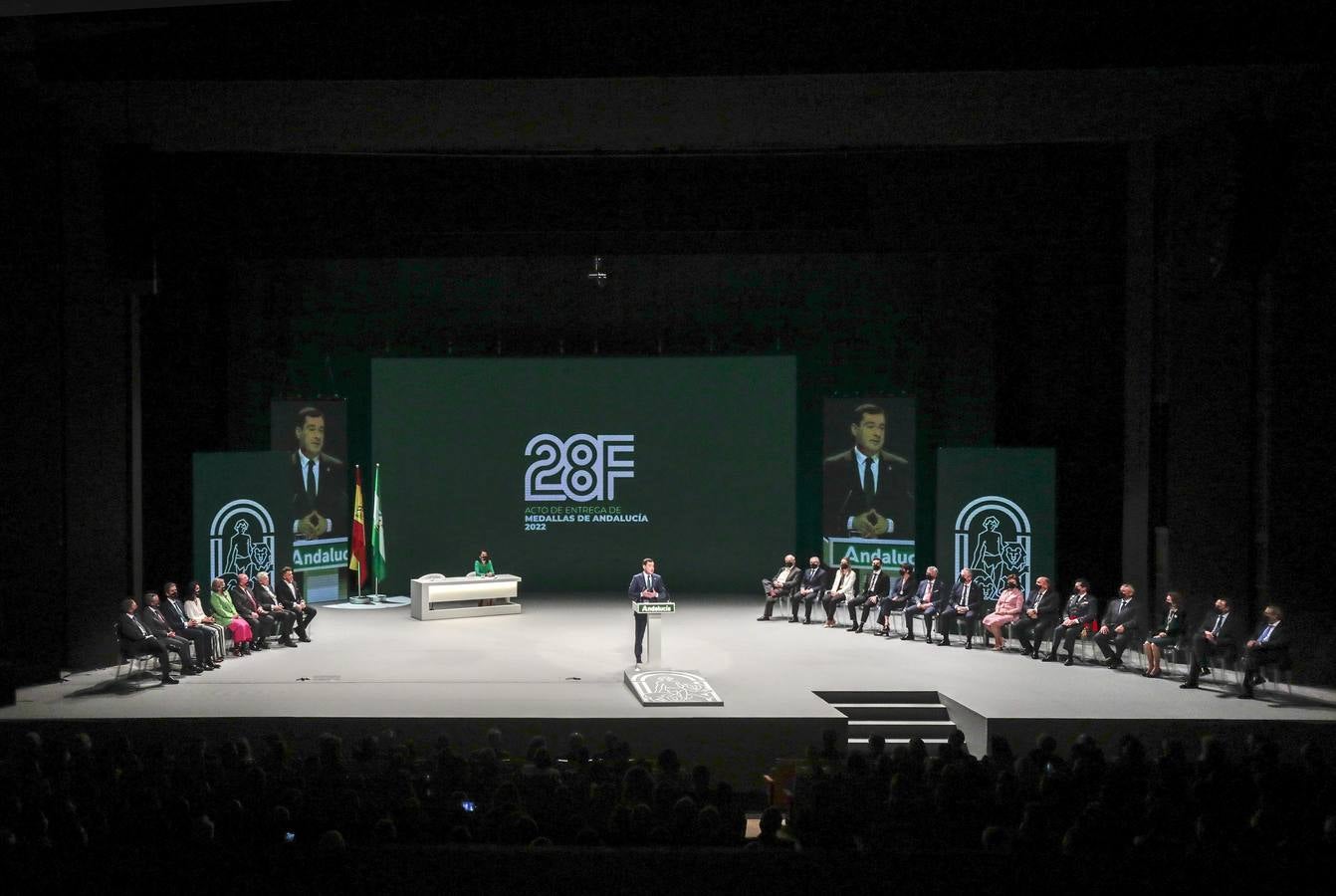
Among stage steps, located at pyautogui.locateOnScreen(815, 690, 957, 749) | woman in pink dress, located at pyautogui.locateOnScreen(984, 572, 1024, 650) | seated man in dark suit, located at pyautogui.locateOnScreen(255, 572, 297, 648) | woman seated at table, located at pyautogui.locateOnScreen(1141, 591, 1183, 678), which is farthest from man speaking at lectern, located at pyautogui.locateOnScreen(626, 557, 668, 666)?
woman seated at table, located at pyautogui.locateOnScreen(1141, 591, 1183, 678)

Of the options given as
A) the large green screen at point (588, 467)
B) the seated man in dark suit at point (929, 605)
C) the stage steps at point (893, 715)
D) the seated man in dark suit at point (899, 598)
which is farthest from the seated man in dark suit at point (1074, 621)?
the large green screen at point (588, 467)

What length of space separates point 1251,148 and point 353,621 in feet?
39.4

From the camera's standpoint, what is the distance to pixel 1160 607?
13305mm

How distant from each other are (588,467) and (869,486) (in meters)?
4.42

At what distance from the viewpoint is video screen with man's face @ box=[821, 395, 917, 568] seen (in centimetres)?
1655

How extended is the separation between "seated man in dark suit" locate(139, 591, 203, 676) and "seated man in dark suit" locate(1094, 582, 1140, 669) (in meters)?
9.55

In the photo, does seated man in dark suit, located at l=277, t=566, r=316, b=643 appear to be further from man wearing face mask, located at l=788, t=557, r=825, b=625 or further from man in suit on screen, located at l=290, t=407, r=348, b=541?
man wearing face mask, located at l=788, t=557, r=825, b=625

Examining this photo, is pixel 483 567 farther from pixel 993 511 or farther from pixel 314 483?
pixel 993 511

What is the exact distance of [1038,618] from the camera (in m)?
13.5

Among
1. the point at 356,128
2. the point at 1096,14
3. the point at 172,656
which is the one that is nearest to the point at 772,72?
the point at 1096,14

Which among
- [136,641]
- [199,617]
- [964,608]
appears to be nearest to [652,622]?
[964,608]

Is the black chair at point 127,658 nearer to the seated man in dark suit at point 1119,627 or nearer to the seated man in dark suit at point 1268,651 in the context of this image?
the seated man in dark suit at point 1119,627

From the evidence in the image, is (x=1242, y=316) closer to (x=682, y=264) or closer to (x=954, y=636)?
(x=954, y=636)

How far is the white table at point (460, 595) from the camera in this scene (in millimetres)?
16156
